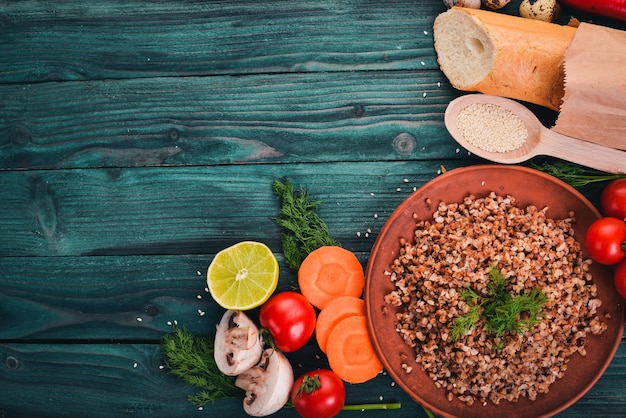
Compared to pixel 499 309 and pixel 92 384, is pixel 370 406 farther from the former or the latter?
pixel 92 384

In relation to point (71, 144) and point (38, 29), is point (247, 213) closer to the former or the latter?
point (71, 144)

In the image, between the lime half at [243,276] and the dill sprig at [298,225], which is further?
the dill sprig at [298,225]

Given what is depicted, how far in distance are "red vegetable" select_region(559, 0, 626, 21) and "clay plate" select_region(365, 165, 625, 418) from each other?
52 cm

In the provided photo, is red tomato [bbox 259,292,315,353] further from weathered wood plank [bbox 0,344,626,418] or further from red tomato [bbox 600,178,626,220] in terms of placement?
red tomato [bbox 600,178,626,220]

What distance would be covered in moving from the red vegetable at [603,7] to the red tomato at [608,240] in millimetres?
604

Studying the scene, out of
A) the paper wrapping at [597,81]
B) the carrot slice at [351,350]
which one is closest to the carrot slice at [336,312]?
the carrot slice at [351,350]

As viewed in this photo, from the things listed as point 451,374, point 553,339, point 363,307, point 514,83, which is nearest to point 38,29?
point 363,307

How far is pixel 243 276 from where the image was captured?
1570 millimetres

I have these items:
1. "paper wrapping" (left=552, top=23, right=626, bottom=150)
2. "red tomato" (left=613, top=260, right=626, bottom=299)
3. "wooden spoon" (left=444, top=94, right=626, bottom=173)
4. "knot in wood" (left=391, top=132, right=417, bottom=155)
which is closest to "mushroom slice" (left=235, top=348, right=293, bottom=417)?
"knot in wood" (left=391, top=132, right=417, bottom=155)

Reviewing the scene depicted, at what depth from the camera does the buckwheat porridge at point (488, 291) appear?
1522 mm

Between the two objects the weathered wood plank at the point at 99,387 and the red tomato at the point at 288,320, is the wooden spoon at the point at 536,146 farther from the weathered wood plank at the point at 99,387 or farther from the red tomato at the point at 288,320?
the weathered wood plank at the point at 99,387

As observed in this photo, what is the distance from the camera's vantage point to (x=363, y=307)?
1602mm

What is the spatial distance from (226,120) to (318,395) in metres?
0.89

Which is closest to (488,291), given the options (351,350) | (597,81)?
(351,350)
